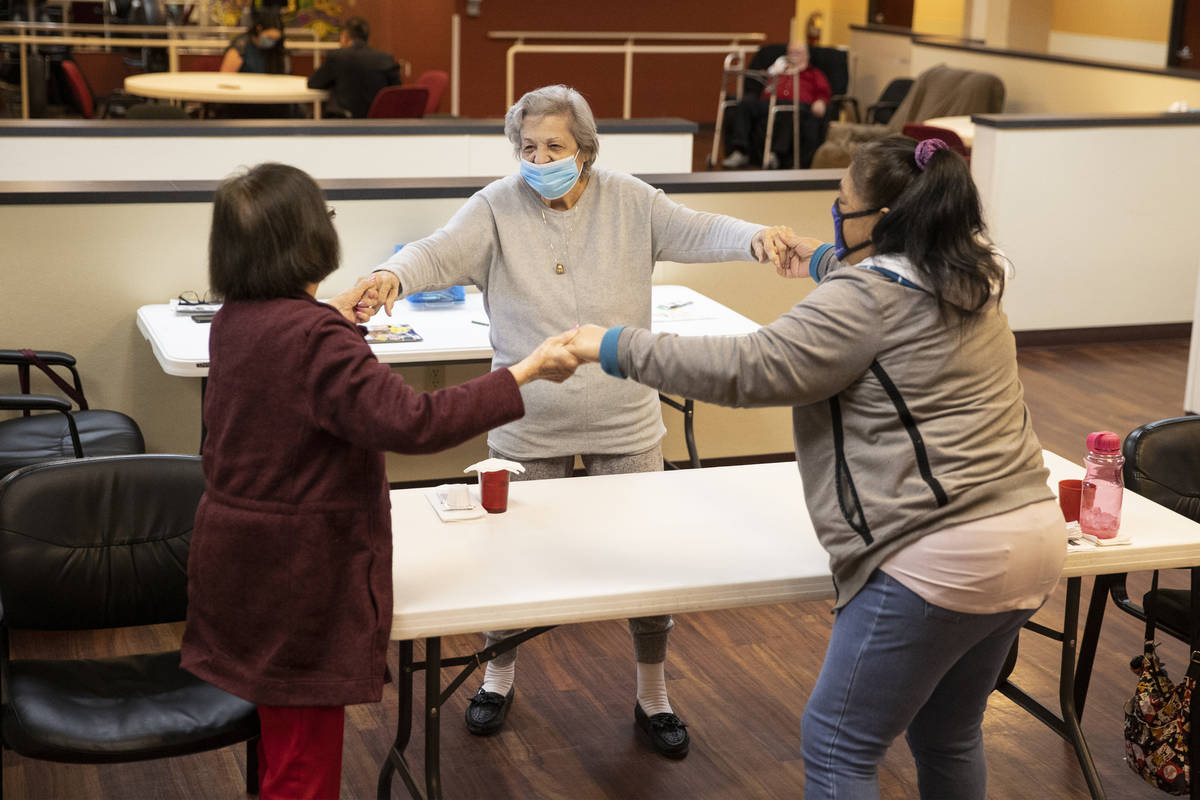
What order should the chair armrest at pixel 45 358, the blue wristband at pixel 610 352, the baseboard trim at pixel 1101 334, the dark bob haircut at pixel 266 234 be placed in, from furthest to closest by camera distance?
the baseboard trim at pixel 1101 334
the chair armrest at pixel 45 358
the blue wristband at pixel 610 352
the dark bob haircut at pixel 266 234

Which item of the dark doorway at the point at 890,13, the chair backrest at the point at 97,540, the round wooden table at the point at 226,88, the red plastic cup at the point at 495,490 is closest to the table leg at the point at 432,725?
the red plastic cup at the point at 495,490

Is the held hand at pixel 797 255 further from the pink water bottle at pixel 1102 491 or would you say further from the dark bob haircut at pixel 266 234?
the dark bob haircut at pixel 266 234

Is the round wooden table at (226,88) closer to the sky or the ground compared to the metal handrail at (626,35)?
closer to the ground

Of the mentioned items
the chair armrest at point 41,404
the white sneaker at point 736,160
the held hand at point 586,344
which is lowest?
the chair armrest at point 41,404

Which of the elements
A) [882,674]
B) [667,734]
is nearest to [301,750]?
[882,674]

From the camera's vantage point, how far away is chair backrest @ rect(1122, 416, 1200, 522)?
2793mm

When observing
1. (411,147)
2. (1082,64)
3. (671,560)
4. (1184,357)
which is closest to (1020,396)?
(671,560)

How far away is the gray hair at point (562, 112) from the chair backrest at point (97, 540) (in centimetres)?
94

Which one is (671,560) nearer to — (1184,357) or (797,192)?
(797,192)

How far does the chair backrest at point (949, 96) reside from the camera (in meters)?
9.30

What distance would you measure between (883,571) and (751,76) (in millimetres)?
9752

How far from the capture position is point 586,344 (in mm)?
2045

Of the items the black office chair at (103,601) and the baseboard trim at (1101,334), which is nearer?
the black office chair at (103,601)

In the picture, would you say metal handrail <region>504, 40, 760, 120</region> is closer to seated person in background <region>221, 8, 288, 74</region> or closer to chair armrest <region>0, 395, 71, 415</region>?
seated person in background <region>221, 8, 288, 74</region>
